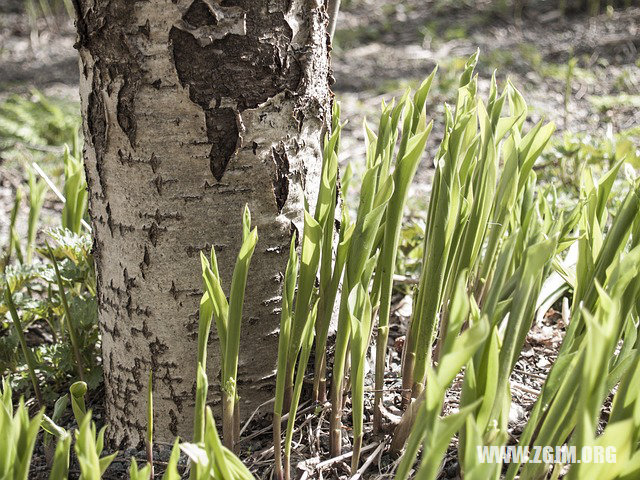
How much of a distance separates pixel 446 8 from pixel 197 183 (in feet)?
16.3

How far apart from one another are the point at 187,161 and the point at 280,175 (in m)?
0.15

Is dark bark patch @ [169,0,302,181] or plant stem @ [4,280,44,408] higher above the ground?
dark bark patch @ [169,0,302,181]

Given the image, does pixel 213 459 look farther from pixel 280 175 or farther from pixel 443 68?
pixel 443 68

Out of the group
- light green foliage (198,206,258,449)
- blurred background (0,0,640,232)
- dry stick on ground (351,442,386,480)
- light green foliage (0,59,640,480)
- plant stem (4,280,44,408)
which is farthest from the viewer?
blurred background (0,0,640,232)

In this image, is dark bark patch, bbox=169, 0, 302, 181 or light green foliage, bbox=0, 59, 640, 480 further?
dark bark patch, bbox=169, 0, 302, 181

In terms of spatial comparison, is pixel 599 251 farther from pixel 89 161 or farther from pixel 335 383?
pixel 89 161

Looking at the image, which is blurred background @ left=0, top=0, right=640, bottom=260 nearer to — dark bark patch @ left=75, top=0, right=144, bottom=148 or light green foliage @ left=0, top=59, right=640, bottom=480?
light green foliage @ left=0, top=59, right=640, bottom=480

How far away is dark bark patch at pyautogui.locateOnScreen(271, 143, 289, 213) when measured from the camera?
3.65 feet

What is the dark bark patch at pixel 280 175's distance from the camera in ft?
3.65

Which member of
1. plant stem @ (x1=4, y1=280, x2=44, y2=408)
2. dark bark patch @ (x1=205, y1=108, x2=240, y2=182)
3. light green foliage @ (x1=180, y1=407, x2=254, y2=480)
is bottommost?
plant stem @ (x1=4, y1=280, x2=44, y2=408)

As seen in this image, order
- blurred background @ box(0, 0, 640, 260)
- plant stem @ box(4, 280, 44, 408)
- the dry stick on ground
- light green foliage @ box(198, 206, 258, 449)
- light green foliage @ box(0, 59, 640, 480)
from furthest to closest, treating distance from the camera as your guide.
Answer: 1. blurred background @ box(0, 0, 640, 260)
2. plant stem @ box(4, 280, 44, 408)
3. the dry stick on ground
4. light green foliage @ box(198, 206, 258, 449)
5. light green foliage @ box(0, 59, 640, 480)

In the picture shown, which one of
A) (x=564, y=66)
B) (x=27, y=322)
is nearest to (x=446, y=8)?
(x=564, y=66)

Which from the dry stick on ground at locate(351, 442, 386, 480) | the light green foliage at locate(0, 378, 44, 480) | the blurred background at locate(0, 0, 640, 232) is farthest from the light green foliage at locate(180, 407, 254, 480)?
the blurred background at locate(0, 0, 640, 232)

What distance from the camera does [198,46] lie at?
40.2 inches
